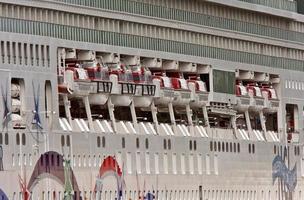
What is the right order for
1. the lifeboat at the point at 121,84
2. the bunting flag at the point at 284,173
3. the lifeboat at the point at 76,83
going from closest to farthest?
the lifeboat at the point at 76,83 → the lifeboat at the point at 121,84 → the bunting flag at the point at 284,173

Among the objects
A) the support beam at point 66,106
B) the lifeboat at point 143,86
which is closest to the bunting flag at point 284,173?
the lifeboat at point 143,86

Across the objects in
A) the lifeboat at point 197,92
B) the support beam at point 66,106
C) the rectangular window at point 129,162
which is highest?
the lifeboat at point 197,92

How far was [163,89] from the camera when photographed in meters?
99.5

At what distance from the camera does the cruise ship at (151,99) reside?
86750 millimetres

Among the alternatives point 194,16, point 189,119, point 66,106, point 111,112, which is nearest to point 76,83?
Answer: point 66,106

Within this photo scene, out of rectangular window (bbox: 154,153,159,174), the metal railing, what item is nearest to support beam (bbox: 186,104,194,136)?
the metal railing

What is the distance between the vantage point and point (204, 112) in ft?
341

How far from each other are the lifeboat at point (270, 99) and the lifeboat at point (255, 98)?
0.65 meters

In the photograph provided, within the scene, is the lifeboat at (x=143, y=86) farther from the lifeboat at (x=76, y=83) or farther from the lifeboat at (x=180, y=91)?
the lifeboat at (x=76, y=83)

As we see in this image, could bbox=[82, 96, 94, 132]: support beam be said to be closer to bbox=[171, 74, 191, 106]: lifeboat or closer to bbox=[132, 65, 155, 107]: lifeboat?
bbox=[132, 65, 155, 107]: lifeboat

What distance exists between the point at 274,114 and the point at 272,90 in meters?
1.32

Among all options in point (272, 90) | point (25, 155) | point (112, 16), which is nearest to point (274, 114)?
point (272, 90)

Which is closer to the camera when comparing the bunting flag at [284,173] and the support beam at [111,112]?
the support beam at [111,112]

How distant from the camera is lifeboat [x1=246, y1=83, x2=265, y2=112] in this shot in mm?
109688
